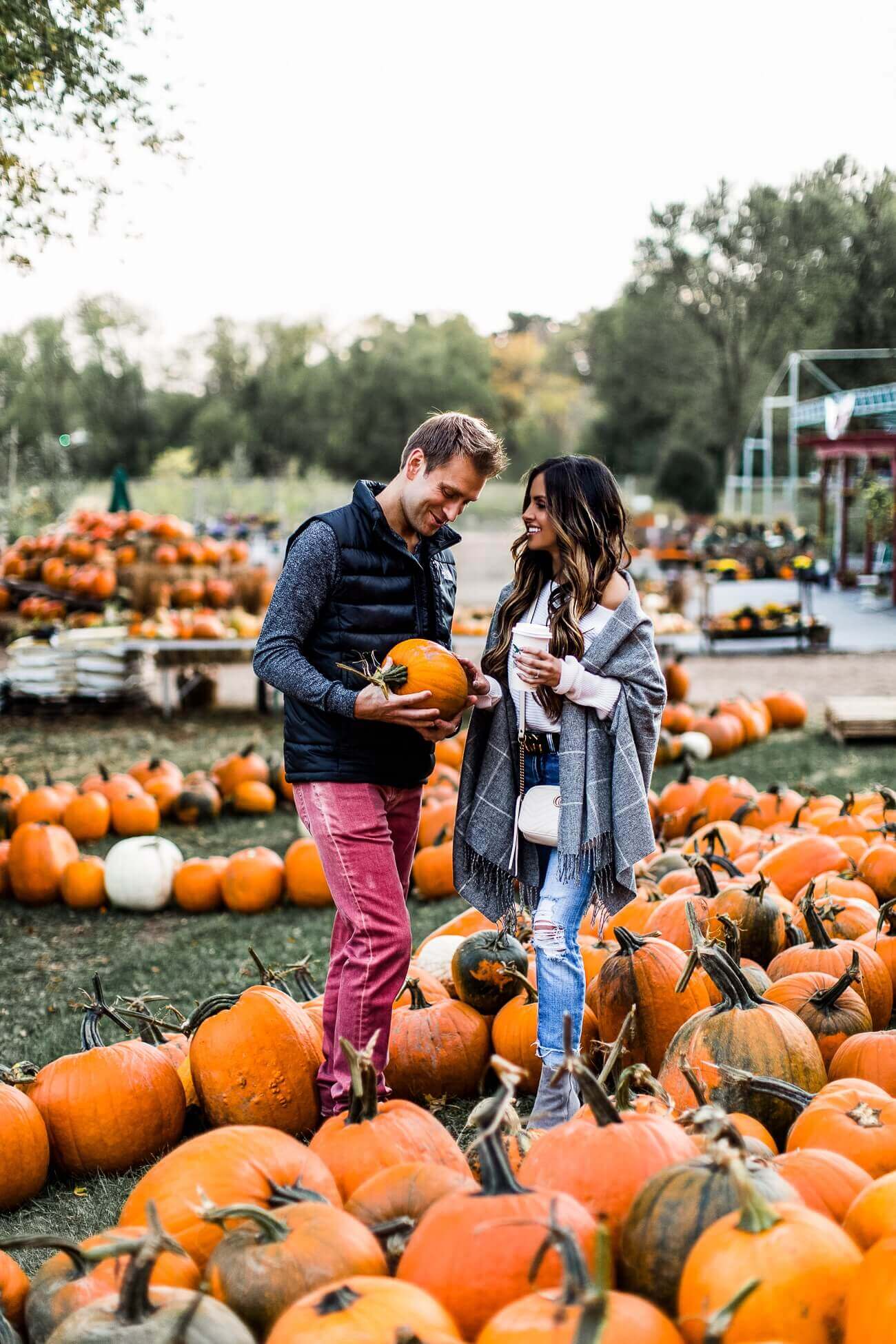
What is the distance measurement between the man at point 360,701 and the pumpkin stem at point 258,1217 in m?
1.26

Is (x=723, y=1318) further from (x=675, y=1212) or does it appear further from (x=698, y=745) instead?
(x=698, y=745)

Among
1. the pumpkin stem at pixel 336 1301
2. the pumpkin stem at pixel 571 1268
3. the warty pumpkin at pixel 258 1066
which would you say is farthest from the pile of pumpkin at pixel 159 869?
the pumpkin stem at pixel 571 1268

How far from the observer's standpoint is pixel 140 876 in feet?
19.7

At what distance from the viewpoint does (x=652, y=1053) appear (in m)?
3.32

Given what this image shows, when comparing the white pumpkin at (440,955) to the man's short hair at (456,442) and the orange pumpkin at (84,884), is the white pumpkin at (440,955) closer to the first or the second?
the man's short hair at (456,442)

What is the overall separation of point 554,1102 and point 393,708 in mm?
1045

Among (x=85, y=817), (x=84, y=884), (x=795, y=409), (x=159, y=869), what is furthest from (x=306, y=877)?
(x=795, y=409)

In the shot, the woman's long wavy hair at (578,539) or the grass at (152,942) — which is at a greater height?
the woman's long wavy hair at (578,539)

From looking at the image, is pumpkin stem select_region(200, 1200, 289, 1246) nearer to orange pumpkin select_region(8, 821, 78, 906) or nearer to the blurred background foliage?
orange pumpkin select_region(8, 821, 78, 906)

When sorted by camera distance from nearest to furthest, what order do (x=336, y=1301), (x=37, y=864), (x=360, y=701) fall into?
(x=336, y=1301), (x=360, y=701), (x=37, y=864)

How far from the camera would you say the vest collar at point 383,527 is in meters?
3.14

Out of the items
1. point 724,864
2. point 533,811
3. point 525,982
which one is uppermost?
point 533,811

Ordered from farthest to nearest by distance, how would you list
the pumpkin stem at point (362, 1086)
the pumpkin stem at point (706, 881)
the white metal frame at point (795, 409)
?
the white metal frame at point (795, 409)
the pumpkin stem at point (706, 881)
the pumpkin stem at point (362, 1086)

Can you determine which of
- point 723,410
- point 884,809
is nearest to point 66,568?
point 884,809
